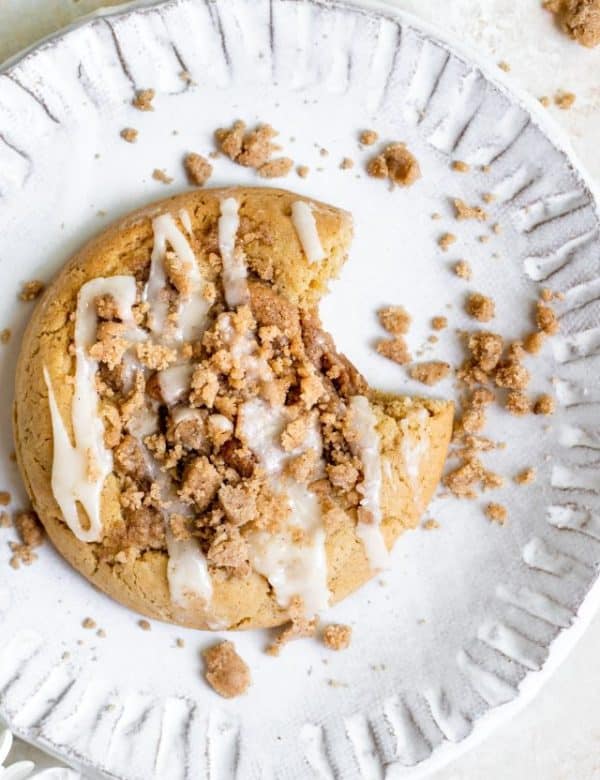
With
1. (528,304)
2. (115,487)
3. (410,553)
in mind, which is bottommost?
(115,487)

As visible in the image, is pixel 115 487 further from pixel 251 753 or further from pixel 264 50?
pixel 264 50

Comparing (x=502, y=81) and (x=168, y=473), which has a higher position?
(x=502, y=81)

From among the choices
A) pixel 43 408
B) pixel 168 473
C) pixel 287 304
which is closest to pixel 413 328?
pixel 287 304

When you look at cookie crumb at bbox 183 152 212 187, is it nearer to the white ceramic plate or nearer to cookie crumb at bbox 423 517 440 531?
the white ceramic plate

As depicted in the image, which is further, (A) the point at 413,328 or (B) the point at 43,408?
(A) the point at 413,328

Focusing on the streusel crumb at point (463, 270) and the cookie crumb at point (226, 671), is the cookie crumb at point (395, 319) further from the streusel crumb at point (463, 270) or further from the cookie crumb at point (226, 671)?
the cookie crumb at point (226, 671)

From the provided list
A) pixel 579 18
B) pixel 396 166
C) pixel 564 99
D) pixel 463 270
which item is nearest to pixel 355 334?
pixel 463 270

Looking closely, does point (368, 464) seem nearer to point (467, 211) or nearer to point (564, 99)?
point (467, 211)
